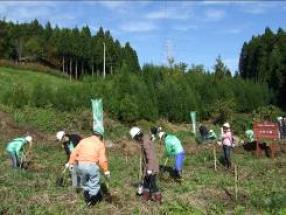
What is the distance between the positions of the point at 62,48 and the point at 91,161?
226 feet

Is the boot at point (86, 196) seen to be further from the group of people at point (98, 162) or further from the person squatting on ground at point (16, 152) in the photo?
the person squatting on ground at point (16, 152)

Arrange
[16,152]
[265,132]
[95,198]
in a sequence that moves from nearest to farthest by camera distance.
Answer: [95,198] → [16,152] → [265,132]

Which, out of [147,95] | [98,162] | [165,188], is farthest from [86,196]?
[147,95]

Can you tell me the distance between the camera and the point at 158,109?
154ft

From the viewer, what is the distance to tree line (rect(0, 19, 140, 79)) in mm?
73500

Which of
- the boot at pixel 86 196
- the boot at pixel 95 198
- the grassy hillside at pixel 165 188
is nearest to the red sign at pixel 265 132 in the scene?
the grassy hillside at pixel 165 188

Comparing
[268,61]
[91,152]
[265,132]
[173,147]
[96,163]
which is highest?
[268,61]

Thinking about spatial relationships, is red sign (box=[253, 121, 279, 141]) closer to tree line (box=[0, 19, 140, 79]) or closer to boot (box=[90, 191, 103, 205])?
boot (box=[90, 191, 103, 205])

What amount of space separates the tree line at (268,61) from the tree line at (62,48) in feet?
54.1

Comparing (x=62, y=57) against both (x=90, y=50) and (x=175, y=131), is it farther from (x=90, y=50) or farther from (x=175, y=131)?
(x=175, y=131)

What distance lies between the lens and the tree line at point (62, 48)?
73500mm

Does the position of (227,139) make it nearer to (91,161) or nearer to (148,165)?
(148,165)

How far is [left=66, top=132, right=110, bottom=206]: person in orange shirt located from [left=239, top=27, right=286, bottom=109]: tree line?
58588 millimetres

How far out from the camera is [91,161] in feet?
37.1
